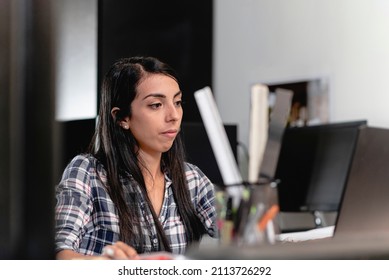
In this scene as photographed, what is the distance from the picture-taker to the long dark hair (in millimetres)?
1121

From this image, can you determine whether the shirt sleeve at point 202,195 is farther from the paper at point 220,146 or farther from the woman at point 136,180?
the paper at point 220,146

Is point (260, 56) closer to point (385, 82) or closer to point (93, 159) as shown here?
point (385, 82)

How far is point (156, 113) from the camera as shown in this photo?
3.76 ft

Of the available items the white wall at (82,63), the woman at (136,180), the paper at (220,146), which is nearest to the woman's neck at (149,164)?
the woman at (136,180)

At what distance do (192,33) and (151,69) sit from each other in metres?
0.40

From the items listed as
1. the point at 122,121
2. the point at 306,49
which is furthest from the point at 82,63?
the point at 306,49

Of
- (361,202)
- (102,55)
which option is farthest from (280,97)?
(102,55)

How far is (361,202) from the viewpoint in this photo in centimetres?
95

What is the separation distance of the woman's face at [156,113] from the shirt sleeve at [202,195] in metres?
0.09

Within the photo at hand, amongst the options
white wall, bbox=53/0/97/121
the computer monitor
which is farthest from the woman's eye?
the computer monitor

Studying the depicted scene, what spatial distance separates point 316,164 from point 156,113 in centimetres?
29

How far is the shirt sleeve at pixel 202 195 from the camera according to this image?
118 cm

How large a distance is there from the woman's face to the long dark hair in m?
0.02
